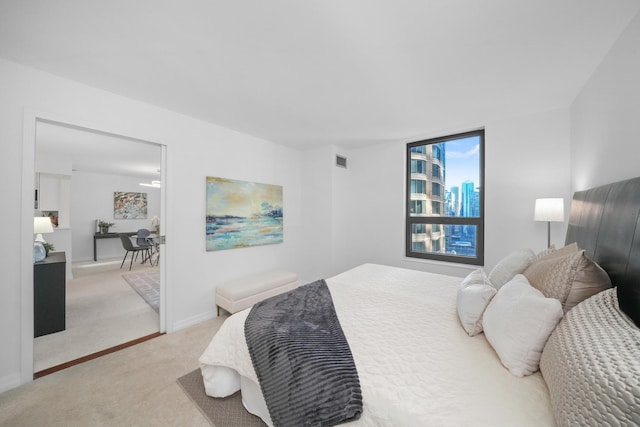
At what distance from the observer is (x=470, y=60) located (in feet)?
5.87

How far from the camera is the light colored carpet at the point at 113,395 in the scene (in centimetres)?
150

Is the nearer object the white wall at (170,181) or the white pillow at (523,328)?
the white pillow at (523,328)

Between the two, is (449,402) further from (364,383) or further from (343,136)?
(343,136)

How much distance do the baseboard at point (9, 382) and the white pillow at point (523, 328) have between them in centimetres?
318

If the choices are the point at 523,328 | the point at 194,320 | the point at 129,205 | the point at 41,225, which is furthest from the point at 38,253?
the point at 129,205


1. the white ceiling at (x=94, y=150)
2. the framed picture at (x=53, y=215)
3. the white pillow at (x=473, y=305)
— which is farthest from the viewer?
the framed picture at (x=53, y=215)

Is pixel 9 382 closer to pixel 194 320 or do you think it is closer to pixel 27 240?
pixel 27 240

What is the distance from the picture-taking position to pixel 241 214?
11.0ft

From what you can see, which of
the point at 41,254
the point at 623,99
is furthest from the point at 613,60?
the point at 41,254

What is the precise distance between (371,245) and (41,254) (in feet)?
13.1

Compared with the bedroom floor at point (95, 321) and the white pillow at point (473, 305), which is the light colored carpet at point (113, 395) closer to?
the bedroom floor at point (95, 321)

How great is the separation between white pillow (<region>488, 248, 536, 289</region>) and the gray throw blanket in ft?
3.86

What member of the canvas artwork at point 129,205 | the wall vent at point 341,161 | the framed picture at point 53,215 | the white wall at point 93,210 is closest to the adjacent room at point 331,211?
the wall vent at point 341,161

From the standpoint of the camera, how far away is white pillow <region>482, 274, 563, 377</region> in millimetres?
999
